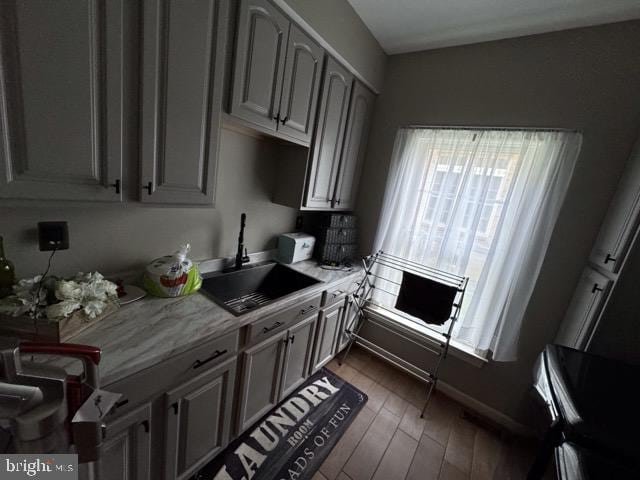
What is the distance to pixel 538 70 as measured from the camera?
1.68 metres

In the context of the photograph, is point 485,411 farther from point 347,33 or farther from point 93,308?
point 347,33

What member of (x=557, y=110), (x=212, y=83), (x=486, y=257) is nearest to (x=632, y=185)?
(x=557, y=110)

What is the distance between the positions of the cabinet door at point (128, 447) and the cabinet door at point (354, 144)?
5.64ft

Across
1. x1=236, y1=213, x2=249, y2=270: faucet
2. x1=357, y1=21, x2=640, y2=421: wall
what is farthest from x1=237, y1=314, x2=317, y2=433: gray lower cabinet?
x1=357, y1=21, x2=640, y2=421: wall

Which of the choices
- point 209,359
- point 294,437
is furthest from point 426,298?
point 209,359

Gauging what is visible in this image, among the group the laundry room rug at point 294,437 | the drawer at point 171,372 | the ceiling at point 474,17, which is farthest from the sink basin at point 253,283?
the ceiling at point 474,17

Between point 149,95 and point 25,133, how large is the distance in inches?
14.2

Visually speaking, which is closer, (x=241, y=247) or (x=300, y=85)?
(x=300, y=85)

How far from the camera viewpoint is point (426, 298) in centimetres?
196

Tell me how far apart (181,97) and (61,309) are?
2.75 feet

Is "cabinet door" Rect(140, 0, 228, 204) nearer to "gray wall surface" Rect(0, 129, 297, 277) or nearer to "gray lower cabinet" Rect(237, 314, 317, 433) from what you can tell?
"gray wall surface" Rect(0, 129, 297, 277)

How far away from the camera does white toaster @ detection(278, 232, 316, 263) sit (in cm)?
199

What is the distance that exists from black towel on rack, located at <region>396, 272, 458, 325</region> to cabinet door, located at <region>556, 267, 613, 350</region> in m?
0.62

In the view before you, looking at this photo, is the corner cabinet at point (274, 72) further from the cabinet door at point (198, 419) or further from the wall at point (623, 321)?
the wall at point (623, 321)
